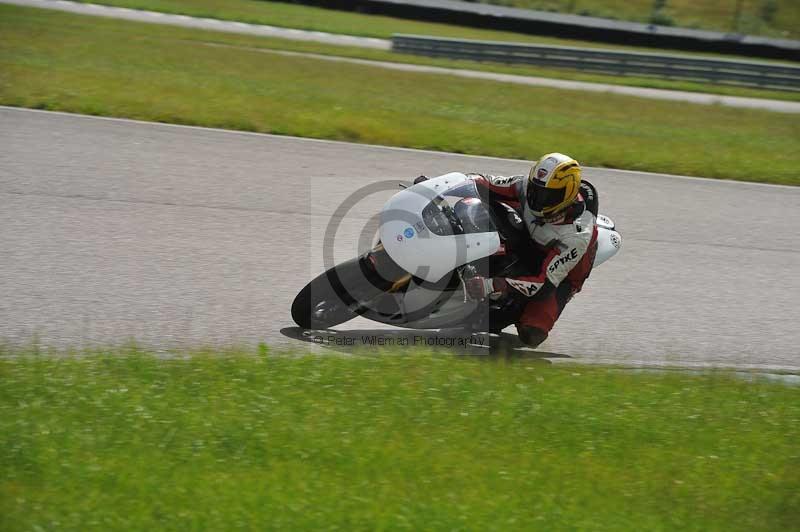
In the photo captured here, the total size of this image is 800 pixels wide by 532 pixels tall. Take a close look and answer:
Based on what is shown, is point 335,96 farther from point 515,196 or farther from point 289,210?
point 515,196

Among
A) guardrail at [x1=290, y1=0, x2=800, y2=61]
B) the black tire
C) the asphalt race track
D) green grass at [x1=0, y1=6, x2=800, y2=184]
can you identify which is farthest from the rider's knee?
guardrail at [x1=290, y1=0, x2=800, y2=61]

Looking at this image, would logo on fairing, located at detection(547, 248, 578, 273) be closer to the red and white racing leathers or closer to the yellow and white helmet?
the red and white racing leathers

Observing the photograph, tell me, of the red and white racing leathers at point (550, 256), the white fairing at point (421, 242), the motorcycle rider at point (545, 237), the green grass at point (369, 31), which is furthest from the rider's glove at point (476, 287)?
the green grass at point (369, 31)

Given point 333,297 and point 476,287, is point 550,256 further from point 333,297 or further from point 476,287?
point 333,297

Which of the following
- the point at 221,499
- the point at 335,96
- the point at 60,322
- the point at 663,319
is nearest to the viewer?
the point at 221,499

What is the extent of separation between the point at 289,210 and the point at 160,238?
1.68m

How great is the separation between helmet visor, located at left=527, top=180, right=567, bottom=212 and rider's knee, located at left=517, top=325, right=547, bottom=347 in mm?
891

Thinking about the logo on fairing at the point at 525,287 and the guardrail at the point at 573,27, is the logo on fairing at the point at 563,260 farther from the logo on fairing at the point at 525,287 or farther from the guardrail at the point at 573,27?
the guardrail at the point at 573,27

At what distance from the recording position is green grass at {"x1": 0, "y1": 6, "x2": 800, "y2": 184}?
43.8 feet

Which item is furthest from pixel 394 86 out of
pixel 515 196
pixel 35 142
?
pixel 515 196

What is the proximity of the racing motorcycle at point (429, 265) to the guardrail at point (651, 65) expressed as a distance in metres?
18.6

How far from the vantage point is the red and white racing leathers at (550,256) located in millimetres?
6672

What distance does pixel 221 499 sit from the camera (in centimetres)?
423

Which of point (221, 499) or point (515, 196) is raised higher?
point (515, 196)
